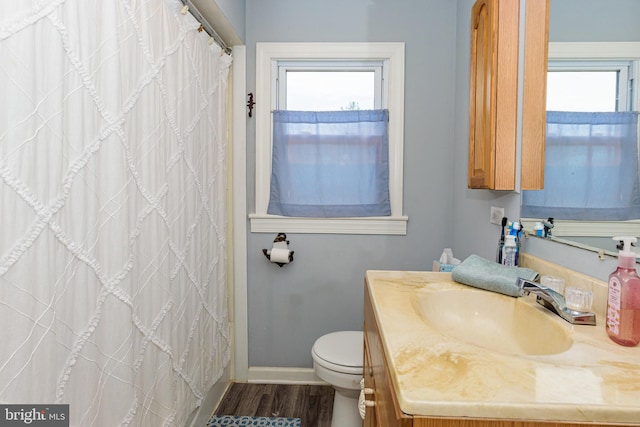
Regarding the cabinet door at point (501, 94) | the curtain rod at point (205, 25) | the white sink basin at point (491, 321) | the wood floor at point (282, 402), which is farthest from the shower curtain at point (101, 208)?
the cabinet door at point (501, 94)

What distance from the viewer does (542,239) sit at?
1238mm

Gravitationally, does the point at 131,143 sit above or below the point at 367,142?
below

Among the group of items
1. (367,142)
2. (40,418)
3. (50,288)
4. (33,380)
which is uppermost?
(367,142)

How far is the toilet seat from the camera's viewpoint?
1612mm

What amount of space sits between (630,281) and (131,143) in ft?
4.42

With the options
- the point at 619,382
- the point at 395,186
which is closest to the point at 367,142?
the point at 395,186

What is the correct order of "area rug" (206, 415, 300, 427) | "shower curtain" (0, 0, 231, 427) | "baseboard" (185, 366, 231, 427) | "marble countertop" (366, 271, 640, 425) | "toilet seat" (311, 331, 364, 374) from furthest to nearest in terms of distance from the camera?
"area rug" (206, 415, 300, 427)
"baseboard" (185, 366, 231, 427)
"toilet seat" (311, 331, 364, 374)
"shower curtain" (0, 0, 231, 427)
"marble countertop" (366, 271, 640, 425)

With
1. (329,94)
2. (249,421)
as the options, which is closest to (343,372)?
(249,421)

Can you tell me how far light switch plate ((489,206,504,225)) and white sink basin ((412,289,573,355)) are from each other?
19.3 inches

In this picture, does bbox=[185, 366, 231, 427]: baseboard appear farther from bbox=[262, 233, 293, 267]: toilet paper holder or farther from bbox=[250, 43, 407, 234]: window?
bbox=[250, 43, 407, 234]: window

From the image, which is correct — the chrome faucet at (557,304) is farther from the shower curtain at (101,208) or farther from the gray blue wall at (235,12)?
the gray blue wall at (235,12)

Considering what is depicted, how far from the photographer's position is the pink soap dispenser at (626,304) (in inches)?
30.0

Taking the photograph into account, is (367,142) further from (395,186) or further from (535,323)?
(535,323)

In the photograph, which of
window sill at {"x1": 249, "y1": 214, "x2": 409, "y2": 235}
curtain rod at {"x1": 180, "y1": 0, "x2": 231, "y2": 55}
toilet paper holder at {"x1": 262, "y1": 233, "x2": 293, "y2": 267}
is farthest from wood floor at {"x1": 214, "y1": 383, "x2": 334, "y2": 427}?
curtain rod at {"x1": 180, "y1": 0, "x2": 231, "y2": 55}
